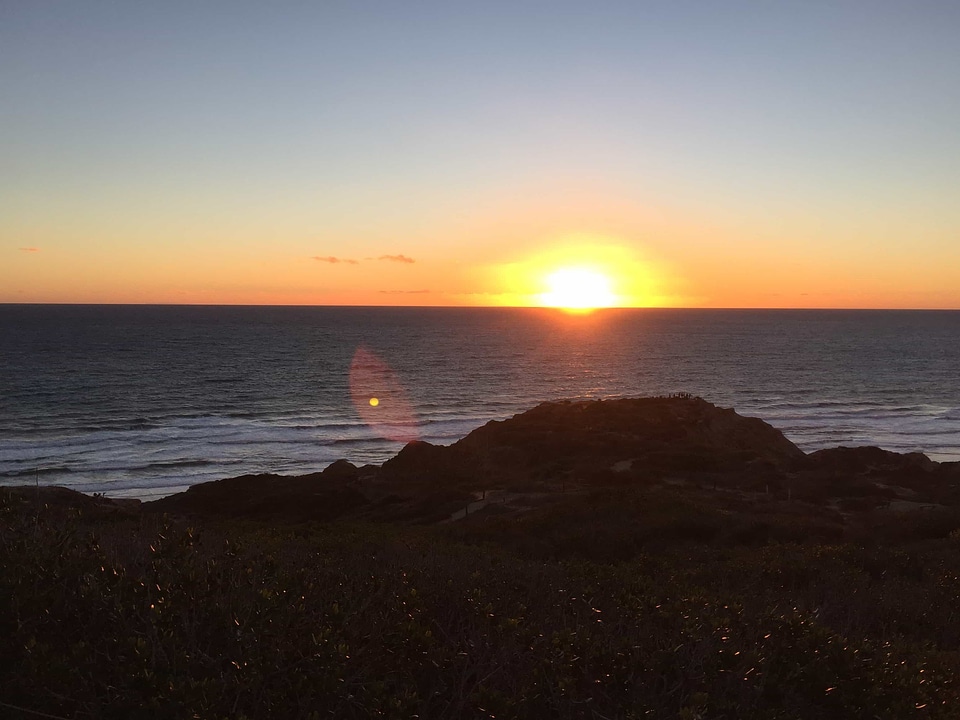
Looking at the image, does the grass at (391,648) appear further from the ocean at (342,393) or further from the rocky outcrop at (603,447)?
the rocky outcrop at (603,447)

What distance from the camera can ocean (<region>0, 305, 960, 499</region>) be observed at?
157 ft

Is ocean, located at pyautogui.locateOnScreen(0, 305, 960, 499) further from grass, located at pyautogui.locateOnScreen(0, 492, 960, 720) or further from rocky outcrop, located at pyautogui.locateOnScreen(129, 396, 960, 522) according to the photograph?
grass, located at pyautogui.locateOnScreen(0, 492, 960, 720)

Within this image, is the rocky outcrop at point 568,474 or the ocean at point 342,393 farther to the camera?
the ocean at point 342,393

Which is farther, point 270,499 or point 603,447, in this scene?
point 603,447

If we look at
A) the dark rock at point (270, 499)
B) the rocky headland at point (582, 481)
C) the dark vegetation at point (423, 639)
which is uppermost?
the dark vegetation at point (423, 639)

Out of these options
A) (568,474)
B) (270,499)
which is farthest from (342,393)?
(568,474)

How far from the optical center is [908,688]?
672cm

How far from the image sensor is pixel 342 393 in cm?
7838

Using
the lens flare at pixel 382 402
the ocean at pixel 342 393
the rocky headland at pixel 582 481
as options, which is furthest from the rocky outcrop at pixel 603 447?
the lens flare at pixel 382 402

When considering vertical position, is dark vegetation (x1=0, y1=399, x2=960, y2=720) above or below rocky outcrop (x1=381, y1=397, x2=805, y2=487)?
above

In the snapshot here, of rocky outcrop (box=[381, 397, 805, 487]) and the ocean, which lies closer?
rocky outcrop (box=[381, 397, 805, 487])

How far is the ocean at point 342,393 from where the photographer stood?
48.0 m

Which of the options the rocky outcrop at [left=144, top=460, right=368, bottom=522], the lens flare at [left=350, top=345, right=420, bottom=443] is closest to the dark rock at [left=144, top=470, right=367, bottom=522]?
the rocky outcrop at [left=144, top=460, right=368, bottom=522]

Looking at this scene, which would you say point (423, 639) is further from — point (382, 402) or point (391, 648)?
point (382, 402)
